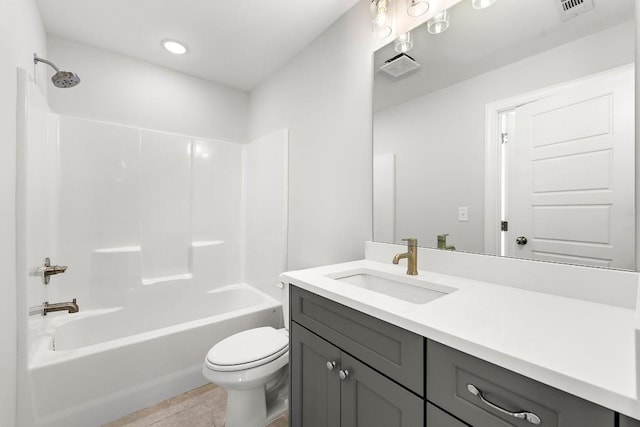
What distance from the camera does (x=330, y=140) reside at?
1.87 meters

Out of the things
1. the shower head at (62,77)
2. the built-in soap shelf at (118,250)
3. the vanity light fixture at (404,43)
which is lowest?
the built-in soap shelf at (118,250)

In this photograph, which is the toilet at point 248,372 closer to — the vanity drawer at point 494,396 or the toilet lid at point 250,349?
the toilet lid at point 250,349

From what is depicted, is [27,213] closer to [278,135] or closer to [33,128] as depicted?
[33,128]

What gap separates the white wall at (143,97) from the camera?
2055 mm

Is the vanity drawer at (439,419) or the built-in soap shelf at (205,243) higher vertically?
the built-in soap shelf at (205,243)

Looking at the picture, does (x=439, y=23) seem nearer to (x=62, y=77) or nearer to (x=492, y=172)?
(x=492, y=172)

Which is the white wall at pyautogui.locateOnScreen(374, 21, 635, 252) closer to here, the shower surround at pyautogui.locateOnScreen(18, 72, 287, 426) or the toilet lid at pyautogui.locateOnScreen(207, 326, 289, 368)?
the toilet lid at pyautogui.locateOnScreen(207, 326, 289, 368)

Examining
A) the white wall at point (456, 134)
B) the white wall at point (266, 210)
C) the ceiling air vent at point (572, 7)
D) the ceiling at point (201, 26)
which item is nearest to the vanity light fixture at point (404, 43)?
the white wall at point (456, 134)

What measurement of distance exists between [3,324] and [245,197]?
191 cm

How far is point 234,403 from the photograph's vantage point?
4.74 ft

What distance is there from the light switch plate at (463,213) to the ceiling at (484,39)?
59 cm

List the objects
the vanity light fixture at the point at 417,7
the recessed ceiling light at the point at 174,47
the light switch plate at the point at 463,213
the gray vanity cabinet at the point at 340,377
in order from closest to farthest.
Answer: the gray vanity cabinet at the point at 340,377 < the light switch plate at the point at 463,213 < the vanity light fixture at the point at 417,7 < the recessed ceiling light at the point at 174,47

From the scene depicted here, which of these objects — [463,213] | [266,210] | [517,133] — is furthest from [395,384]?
[266,210]

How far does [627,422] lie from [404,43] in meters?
1.59
